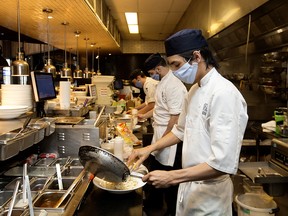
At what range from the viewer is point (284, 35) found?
253 cm

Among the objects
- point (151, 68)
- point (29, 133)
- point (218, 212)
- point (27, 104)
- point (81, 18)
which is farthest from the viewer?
point (81, 18)

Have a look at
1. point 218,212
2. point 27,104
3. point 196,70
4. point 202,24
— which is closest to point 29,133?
point 27,104

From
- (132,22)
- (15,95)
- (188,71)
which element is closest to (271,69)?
(188,71)

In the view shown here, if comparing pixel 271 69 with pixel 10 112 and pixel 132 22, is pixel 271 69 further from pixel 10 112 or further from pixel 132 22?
pixel 132 22

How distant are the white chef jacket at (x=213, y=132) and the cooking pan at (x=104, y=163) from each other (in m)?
0.41

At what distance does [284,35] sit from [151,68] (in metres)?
1.67

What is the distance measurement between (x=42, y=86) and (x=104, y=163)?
47.1 inches

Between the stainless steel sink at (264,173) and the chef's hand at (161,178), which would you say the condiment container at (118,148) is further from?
the stainless steel sink at (264,173)

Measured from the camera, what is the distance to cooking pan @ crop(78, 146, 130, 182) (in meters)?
1.49

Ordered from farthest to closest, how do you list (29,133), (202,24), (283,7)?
(202,24) < (283,7) < (29,133)

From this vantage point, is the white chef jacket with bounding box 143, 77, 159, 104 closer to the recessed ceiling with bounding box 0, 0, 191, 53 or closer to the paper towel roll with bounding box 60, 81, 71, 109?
the recessed ceiling with bounding box 0, 0, 191, 53

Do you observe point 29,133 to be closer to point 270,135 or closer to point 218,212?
point 218,212

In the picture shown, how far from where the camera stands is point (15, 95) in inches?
83.1

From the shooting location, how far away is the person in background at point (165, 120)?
3.05m
